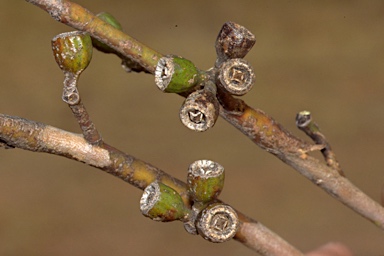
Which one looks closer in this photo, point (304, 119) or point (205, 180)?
point (205, 180)

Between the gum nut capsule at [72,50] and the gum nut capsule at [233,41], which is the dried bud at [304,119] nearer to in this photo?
the gum nut capsule at [233,41]

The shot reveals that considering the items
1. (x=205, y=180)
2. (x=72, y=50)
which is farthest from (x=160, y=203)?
(x=72, y=50)

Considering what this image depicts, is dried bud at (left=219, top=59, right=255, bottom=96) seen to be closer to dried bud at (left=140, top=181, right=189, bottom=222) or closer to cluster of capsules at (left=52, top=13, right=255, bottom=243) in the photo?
cluster of capsules at (left=52, top=13, right=255, bottom=243)

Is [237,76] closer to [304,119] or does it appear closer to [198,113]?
[198,113]

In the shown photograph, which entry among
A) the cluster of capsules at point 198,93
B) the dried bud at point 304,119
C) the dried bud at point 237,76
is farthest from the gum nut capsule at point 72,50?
the dried bud at point 304,119

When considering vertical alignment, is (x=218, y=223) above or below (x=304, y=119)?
below

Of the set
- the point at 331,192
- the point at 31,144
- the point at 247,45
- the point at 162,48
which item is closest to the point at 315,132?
the point at 331,192

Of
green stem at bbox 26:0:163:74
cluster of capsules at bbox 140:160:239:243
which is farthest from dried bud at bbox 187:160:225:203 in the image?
green stem at bbox 26:0:163:74
